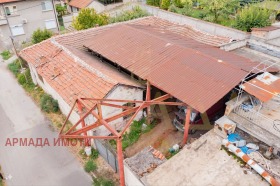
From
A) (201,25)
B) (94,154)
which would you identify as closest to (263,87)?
(94,154)

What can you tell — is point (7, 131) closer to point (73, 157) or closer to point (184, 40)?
point (73, 157)

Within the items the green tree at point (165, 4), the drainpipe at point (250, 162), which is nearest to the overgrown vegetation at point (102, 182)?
the drainpipe at point (250, 162)

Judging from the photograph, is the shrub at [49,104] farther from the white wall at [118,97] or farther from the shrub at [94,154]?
the shrub at [94,154]

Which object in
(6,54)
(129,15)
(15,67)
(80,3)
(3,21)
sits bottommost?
(15,67)

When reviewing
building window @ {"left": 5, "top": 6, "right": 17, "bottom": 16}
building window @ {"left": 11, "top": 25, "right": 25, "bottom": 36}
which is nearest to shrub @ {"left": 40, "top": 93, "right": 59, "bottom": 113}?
building window @ {"left": 11, "top": 25, "right": 25, "bottom": 36}

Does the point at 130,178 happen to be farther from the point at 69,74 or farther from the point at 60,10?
the point at 60,10

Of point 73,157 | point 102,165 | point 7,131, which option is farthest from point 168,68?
point 7,131
